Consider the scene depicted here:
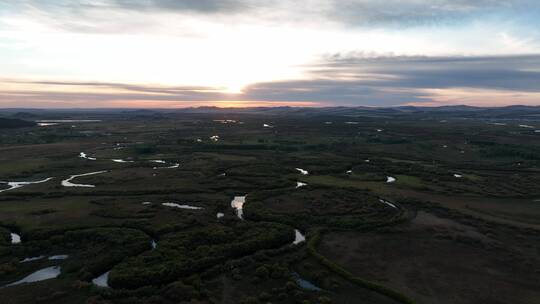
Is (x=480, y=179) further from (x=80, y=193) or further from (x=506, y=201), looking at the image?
(x=80, y=193)

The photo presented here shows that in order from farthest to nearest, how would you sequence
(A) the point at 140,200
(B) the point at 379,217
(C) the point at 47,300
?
(A) the point at 140,200 < (B) the point at 379,217 < (C) the point at 47,300

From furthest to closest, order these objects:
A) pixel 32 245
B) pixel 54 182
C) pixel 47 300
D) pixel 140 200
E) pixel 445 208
Result: pixel 54 182 < pixel 140 200 < pixel 445 208 < pixel 32 245 < pixel 47 300

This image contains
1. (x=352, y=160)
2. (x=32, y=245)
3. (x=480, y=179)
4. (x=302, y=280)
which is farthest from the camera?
(x=352, y=160)

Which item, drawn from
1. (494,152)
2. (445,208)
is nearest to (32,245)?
(445,208)

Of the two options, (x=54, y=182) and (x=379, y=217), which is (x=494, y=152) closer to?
(x=379, y=217)

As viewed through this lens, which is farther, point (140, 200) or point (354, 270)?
point (140, 200)

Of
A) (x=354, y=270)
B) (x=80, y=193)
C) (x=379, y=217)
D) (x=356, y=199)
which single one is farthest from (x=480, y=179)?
(x=80, y=193)

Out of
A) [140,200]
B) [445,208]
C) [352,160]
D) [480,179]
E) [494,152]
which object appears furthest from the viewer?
[494,152]
